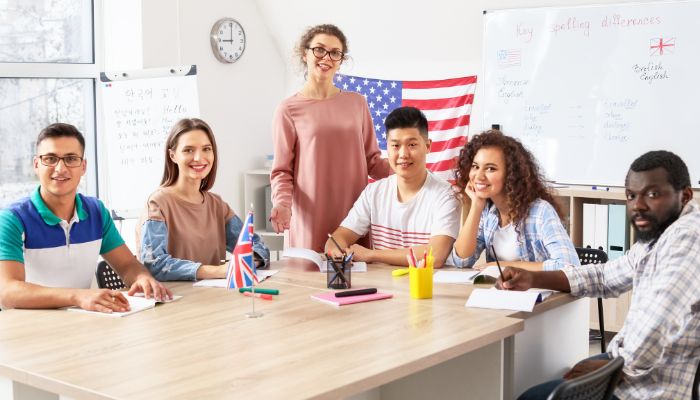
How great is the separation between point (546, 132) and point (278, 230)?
234 centimetres

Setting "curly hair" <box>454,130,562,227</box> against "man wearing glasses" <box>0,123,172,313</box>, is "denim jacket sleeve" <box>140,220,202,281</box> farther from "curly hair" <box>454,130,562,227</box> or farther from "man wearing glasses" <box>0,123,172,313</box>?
"curly hair" <box>454,130,562,227</box>

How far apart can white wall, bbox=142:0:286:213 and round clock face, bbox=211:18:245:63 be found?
0.04m

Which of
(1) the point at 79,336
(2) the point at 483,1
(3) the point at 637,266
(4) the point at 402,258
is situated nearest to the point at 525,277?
(3) the point at 637,266

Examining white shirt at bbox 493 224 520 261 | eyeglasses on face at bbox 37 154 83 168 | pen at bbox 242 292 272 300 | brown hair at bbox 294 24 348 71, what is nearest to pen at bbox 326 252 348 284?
pen at bbox 242 292 272 300

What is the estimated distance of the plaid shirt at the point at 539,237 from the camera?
2.87 meters

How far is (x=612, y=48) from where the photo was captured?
4.89 meters

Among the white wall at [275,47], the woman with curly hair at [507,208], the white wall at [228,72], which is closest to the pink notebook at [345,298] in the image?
the woman with curly hair at [507,208]

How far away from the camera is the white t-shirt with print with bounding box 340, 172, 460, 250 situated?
10.6ft

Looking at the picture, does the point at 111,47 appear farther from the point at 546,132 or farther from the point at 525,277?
the point at 525,277

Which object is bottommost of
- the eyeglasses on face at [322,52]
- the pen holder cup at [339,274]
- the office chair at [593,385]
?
the office chair at [593,385]

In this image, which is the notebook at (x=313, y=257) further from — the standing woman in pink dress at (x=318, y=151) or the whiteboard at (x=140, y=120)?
the whiteboard at (x=140, y=120)

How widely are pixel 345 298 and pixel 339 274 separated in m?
0.18

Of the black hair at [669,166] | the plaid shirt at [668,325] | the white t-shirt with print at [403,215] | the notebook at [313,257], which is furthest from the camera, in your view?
the white t-shirt with print at [403,215]

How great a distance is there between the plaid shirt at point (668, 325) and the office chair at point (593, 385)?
7.0 inches
